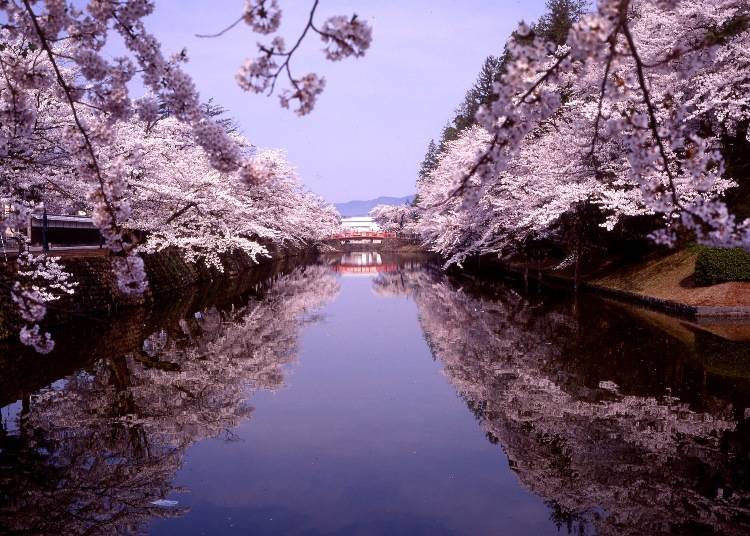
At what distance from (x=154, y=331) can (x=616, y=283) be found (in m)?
18.2

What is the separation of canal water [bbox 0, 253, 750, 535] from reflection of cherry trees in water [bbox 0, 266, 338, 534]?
4 cm

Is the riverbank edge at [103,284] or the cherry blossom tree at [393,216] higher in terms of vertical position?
the cherry blossom tree at [393,216]

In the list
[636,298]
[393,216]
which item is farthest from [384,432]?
[393,216]

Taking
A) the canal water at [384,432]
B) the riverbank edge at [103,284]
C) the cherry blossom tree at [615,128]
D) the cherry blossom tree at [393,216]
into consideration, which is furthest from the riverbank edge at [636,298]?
the cherry blossom tree at [393,216]

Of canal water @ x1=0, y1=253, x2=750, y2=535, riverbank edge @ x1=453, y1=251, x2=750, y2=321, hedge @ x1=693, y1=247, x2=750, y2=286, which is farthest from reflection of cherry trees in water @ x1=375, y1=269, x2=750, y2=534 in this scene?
hedge @ x1=693, y1=247, x2=750, y2=286

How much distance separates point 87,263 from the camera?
21.8 meters

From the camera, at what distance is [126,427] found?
30.8 ft

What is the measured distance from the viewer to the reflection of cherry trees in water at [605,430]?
650 cm

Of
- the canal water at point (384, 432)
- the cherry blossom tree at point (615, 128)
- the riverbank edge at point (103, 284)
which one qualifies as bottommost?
the canal water at point (384, 432)

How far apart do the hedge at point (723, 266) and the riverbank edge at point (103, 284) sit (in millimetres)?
17634

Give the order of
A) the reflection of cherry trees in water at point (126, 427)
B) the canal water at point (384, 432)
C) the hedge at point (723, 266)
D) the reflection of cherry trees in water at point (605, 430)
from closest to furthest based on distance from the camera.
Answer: the reflection of cherry trees in water at point (605, 430)
the canal water at point (384, 432)
the reflection of cherry trees in water at point (126, 427)
the hedge at point (723, 266)

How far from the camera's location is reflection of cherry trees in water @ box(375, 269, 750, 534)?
6.50m

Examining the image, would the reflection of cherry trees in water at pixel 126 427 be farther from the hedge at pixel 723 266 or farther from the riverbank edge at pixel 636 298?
the hedge at pixel 723 266

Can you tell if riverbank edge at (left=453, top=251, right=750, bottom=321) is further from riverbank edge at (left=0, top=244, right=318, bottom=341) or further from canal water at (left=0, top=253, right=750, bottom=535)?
riverbank edge at (left=0, top=244, right=318, bottom=341)
